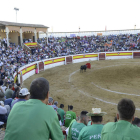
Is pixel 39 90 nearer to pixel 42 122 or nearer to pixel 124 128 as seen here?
pixel 42 122

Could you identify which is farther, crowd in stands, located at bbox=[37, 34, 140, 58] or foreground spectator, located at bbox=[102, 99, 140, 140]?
crowd in stands, located at bbox=[37, 34, 140, 58]

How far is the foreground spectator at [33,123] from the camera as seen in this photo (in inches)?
69.9

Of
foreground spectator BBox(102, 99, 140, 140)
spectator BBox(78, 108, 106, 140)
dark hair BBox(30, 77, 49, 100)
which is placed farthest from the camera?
spectator BBox(78, 108, 106, 140)

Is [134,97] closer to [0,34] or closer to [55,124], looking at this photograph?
[55,124]

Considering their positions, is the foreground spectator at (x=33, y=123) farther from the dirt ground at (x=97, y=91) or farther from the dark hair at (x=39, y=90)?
the dirt ground at (x=97, y=91)

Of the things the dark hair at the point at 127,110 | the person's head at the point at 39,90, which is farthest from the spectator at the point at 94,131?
the person's head at the point at 39,90

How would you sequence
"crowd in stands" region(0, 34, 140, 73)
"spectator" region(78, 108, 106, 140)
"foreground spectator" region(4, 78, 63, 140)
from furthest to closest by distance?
"crowd in stands" region(0, 34, 140, 73)
"spectator" region(78, 108, 106, 140)
"foreground spectator" region(4, 78, 63, 140)

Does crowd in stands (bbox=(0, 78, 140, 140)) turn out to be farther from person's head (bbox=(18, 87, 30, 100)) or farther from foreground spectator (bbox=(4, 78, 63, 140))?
person's head (bbox=(18, 87, 30, 100))

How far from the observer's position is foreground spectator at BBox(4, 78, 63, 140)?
5.83 feet

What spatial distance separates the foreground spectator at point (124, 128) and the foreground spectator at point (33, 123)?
0.60m

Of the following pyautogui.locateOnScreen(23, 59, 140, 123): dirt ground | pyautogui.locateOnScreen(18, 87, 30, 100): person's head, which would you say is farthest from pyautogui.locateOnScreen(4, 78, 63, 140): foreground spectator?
pyautogui.locateOnScreen(23, 59, 140, 123): dirt ground

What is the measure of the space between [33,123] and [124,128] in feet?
3.44

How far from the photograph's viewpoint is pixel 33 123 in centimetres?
180

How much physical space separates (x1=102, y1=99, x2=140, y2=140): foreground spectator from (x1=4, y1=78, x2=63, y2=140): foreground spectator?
60cm
